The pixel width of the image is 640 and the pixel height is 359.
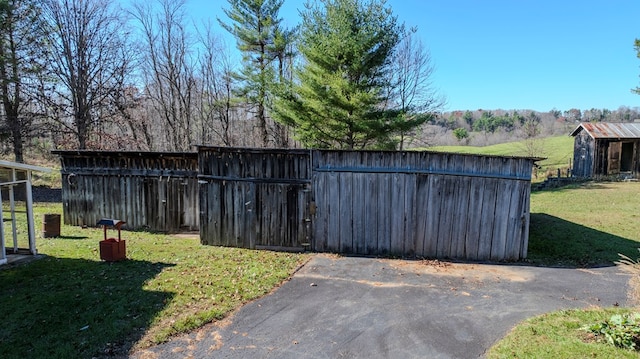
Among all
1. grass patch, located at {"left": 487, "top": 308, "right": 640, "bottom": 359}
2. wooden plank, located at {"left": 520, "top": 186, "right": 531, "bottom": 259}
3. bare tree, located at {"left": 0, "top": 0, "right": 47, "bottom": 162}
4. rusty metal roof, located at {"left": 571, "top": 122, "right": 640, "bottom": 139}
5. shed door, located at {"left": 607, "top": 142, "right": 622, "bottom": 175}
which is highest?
bare tree, located at {"left": 0, "top": 0, "right": 47, "bottom": 162}

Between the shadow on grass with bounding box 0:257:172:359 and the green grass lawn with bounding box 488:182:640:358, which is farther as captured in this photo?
the shadow on grass with bounding box 0:257:172:359

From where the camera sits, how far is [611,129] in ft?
67.4

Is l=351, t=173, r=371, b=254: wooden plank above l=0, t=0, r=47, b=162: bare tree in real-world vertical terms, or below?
below

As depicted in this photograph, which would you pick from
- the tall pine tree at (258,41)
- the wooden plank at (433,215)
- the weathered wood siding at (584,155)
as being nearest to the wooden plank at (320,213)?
the wooden plank at (433,215)

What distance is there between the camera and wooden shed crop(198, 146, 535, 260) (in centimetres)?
802

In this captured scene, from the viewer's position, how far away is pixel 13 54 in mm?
18234

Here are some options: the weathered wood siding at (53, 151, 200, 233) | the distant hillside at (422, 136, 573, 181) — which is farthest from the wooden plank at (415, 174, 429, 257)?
the distant hillside at (422, 136, 573, 181)

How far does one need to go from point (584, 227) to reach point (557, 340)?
317 inches

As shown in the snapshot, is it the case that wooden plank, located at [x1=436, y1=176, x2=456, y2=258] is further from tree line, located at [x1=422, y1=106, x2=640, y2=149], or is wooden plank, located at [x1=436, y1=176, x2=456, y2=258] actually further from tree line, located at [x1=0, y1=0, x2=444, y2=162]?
tree line, located at [x1=422, y1=106, x2=640, y2=149]

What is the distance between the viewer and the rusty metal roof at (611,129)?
64.7 ft

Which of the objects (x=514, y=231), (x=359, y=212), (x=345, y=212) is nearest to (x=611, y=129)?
(x=514, y=231)

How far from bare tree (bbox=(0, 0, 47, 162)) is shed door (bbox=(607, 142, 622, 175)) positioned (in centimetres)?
3205

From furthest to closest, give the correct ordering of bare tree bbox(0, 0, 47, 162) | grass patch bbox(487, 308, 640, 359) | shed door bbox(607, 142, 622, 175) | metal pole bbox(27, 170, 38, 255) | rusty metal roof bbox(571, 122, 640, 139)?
shed door bbox(607, 142, 622, 175)
rusty metal roof bbox(571, 122, 640, 139)
bare tree bbox(0, 0, 47, 162)
metal pole bbox(27, 170, 38, 255)
grass patch bbox(487, 308, 640, 359)

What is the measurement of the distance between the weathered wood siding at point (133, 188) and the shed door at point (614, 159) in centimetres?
2258
